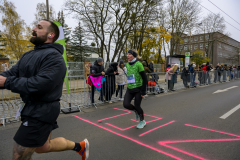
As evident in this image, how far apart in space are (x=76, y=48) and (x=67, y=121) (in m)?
25.6

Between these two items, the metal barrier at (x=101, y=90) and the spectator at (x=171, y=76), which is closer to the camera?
the metal barrier at (x=101, y=90)

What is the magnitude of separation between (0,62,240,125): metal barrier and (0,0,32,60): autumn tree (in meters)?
16.3

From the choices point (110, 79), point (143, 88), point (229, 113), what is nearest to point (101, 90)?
point (110, 79)

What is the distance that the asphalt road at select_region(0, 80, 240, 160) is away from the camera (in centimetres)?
292

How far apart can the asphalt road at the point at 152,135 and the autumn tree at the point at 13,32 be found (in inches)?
935

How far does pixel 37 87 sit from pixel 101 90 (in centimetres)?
554

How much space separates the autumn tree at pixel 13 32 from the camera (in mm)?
24750

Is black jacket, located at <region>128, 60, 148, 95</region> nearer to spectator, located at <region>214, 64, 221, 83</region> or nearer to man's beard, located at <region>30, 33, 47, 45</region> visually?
man's beard, located at <region>30, 33, 47, 45</region>

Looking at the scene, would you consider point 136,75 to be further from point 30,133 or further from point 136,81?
point 30,133

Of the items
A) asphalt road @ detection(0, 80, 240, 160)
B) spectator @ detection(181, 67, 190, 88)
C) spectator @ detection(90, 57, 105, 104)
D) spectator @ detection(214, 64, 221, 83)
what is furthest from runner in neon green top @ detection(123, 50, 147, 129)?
spectator @ detection(214, 64, 221, 83)

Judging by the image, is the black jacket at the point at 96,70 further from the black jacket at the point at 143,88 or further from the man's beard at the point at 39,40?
the man's beard at the point at 39,40

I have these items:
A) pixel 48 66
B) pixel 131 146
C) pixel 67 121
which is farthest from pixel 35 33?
pixel 67 121

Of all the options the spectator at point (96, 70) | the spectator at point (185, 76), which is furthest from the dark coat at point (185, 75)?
the spectator at point (96, 70)

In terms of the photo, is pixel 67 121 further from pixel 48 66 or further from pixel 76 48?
pixel 76 48
